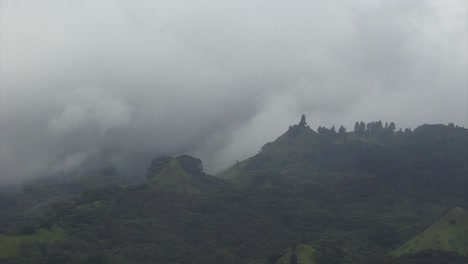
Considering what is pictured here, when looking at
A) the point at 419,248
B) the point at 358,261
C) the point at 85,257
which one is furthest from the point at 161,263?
the point at 419,248

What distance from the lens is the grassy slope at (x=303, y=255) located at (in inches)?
7267

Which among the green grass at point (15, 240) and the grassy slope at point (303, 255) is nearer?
the green grass at point (15, 240)

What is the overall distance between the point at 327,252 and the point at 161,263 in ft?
173

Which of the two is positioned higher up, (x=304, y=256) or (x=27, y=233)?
(x=27, y=233)

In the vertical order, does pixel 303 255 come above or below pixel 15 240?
below

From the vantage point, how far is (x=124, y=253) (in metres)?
198

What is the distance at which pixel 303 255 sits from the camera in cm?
18675

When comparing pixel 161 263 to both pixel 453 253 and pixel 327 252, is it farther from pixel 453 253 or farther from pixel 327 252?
pixel 453 253

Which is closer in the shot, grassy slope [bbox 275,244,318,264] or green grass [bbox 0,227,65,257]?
green grass [bbox 0,227,65,257]

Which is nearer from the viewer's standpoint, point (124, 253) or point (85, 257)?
point (85, 257)

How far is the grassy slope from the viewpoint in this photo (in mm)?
184587

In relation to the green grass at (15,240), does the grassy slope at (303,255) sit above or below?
below

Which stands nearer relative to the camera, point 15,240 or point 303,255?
point 15,240

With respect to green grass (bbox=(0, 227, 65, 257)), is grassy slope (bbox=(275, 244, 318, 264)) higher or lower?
lower
